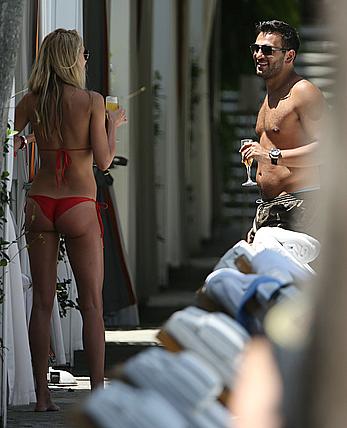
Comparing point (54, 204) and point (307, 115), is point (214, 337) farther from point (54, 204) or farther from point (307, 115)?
point (307, 115)

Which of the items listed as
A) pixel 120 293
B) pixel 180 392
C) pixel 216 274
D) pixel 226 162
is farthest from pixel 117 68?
pixel 226 162

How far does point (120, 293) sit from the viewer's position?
9.44m

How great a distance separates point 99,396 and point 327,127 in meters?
0.63

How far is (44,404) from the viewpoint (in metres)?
6.27

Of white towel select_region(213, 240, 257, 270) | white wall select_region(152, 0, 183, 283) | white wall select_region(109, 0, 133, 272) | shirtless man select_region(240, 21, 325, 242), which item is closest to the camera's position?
white towel select_region(213, 240, 257, 270)

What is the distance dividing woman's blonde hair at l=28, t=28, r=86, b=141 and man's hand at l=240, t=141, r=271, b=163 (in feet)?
2.85

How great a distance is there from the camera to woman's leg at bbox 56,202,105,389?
20.0ft

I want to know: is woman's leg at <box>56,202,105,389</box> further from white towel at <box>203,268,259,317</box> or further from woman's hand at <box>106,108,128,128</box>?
white towel at <box>203,268,259,317</box>

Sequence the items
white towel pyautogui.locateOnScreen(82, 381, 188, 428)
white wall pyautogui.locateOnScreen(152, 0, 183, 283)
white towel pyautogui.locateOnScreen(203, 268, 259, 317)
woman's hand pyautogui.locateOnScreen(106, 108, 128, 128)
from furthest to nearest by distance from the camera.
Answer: white wall pyautogui.locateOnScreen(152, 0, 183, 283), woman's hand pyautogui.locateOnScreen(106, 108, 128, 128), white towel pyautogui.locateOnScreen(203, 268, 259, 317), white towel pyautogui.locateOnScreen(82, 381, 188, 428)

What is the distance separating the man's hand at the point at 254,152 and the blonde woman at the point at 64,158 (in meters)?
0.69

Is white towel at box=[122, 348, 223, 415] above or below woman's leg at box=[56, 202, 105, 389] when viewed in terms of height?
above

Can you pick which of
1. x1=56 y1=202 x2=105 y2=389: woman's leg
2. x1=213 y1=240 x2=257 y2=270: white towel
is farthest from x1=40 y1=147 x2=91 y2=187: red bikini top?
x1=213 y1=240 x2=257 y2=270: white towel

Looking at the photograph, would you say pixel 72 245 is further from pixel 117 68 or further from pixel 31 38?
pixel 117 68

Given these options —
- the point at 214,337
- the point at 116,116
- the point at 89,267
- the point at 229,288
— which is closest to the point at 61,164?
the point at 116,116
